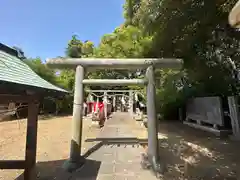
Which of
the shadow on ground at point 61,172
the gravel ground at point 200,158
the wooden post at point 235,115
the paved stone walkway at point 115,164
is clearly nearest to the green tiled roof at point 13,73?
the shadow on ground at point 61,172

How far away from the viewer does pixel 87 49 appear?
88.6 ft

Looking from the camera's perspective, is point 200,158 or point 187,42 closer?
A: point 200,158

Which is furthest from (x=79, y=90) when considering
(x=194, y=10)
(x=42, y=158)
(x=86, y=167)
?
(x=194, y=10)

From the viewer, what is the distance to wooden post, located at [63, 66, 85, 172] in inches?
171

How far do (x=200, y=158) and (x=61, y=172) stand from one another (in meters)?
3.70

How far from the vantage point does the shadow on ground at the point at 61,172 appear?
3.83 metres

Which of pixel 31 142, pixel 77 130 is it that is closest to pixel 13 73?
pixel 31 142

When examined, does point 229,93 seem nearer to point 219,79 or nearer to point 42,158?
point 219,79

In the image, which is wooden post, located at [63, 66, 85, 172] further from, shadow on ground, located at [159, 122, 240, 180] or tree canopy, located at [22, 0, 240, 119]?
tree canopy, located at [22, 0, 240, 119]

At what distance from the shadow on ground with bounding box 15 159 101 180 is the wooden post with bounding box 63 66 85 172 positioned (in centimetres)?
16

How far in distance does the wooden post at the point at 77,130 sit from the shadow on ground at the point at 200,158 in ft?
6.82

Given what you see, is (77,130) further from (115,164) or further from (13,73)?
(13,73)

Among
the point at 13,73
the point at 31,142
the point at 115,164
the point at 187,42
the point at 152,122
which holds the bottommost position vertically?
the point at 115,164

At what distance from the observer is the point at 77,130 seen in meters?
4.53
